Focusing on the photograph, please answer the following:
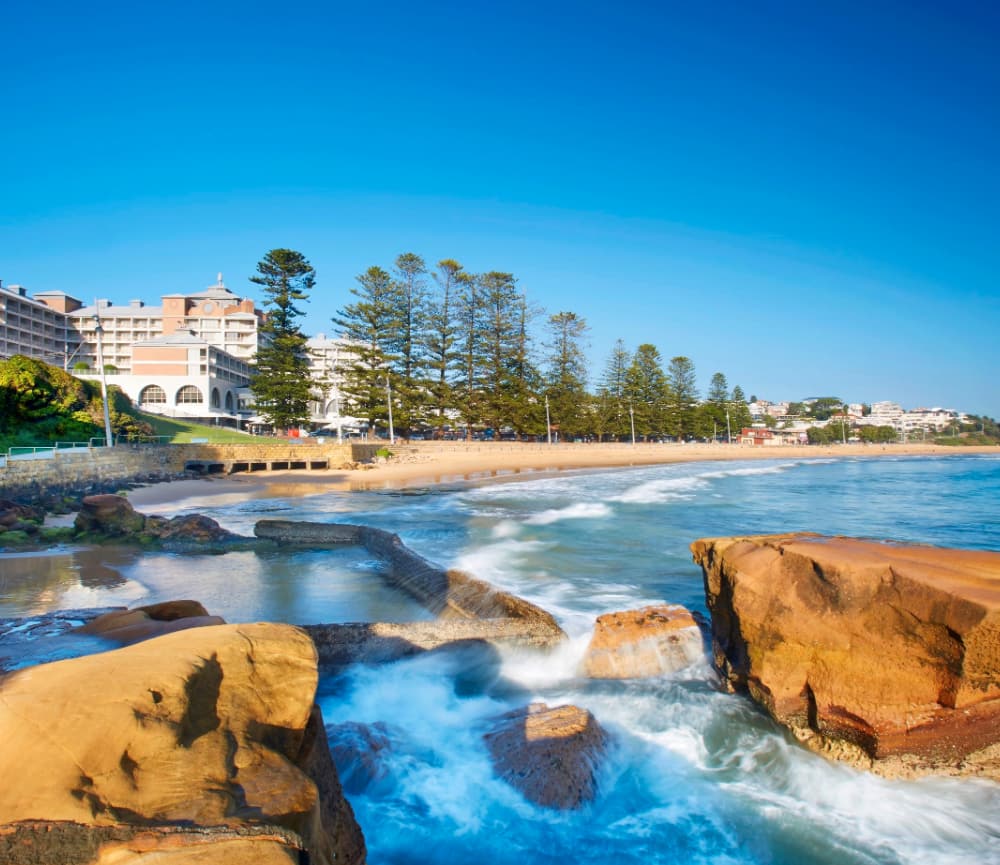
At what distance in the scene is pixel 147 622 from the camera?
13.8 feet

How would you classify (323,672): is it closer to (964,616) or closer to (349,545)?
(964,616)

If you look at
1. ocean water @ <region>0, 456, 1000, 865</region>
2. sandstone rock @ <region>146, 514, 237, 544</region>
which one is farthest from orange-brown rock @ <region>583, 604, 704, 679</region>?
sandstone rock @ <region>146, 514, 237, 544</region>

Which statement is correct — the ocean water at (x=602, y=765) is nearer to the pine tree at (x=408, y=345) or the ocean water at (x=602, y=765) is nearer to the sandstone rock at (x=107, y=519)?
the sandstone rock at (x=107, y=519)

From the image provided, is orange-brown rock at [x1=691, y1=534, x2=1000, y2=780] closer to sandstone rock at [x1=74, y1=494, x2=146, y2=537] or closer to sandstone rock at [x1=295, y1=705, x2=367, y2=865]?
sandstone rock at [x1=295, y1=705, x2=367, y2=865]

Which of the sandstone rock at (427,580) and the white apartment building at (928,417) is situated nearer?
the sandstone rock at (427,580)

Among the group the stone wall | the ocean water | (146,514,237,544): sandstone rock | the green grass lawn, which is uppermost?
the green grass lawn

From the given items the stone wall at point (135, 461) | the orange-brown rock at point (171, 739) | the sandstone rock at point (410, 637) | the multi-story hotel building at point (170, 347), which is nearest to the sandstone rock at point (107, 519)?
the stone wall at point (135, 461)

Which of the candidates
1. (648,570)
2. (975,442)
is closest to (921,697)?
(648,570)

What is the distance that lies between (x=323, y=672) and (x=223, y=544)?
580cm

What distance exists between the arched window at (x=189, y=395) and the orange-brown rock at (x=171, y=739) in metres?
45.5

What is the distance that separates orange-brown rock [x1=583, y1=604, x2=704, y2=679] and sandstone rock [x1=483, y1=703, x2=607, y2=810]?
1.03 meters

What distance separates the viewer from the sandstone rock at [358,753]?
12.0 feet

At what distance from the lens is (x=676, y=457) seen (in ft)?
160

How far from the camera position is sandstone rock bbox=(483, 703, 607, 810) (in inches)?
141
